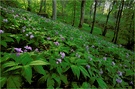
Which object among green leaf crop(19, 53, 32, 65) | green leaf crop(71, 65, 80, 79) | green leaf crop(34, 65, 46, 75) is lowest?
green leaf crop(71, 65, 80, 79)

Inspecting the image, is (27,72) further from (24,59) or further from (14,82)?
(24,59)

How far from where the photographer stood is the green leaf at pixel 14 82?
2363mm

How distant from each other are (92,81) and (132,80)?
6.49 feet

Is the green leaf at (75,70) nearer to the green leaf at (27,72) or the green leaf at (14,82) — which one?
the green leaf at (27,72)

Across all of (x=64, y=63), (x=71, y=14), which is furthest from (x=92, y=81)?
(x=71, y=14)

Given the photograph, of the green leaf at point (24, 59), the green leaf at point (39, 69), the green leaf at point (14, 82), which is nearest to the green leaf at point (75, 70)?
the green leaf at point (39, 69)

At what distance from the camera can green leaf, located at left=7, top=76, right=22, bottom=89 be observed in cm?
236

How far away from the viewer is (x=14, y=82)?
242 cm

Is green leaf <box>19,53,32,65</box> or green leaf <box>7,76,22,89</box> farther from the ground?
green leaf <box>19,53,32,65</box>

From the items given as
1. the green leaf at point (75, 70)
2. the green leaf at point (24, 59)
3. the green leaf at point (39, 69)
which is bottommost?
the green leaf at point (75, 70)

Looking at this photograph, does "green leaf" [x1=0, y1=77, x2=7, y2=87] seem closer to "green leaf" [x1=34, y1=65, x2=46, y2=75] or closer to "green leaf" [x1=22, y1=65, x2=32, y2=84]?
"green leaf" [x1=22, y1=65, x2=32, y2=84]

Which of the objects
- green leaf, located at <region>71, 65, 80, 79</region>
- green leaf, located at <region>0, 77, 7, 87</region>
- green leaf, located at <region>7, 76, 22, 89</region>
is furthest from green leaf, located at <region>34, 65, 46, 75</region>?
green leaf, located at <region>71, 65, 80, 79</region>

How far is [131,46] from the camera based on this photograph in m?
27.8

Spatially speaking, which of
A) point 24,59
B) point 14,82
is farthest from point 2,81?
point 24,59
